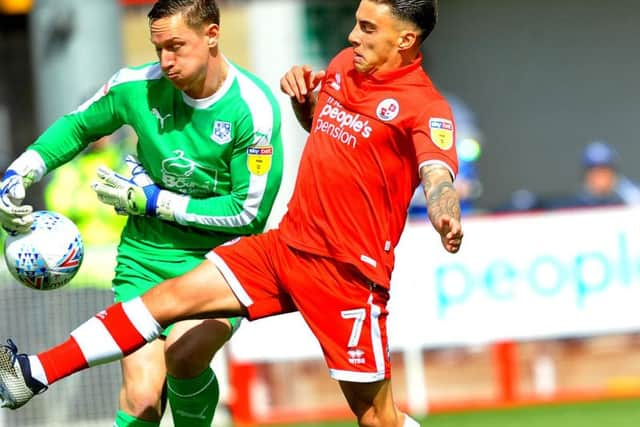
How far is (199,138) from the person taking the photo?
667 centimetres

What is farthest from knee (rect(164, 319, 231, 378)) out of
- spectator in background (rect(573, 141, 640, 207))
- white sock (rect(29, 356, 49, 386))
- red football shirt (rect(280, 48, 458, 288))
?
spectator in background (rect(573, 141, 640, 207))

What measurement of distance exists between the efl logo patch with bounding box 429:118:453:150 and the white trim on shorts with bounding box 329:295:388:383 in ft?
2.60

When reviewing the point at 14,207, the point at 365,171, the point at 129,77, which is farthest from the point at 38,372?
the point at 365,171

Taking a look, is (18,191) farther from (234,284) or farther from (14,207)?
(234,284)

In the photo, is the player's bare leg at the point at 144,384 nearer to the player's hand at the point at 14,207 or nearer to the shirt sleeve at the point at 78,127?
the player's hand at the point at 14,207

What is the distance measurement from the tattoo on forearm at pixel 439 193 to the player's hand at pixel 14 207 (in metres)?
1.85

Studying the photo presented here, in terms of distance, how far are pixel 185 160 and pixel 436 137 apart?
134cm

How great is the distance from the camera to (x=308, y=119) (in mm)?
6852

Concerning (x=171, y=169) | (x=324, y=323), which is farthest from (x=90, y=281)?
(x=324, y=323)

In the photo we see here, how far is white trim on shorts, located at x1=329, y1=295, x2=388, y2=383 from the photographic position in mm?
6242

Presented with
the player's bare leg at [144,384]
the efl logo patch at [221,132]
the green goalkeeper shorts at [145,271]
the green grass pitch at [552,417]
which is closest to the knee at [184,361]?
the player's bare leg at [144,384]

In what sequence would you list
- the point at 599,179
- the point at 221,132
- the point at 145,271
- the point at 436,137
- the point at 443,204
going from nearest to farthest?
the point at 443,204 → the point at 436,137 → the point at 221,132 → the point at 145,271 → the point at 599,179

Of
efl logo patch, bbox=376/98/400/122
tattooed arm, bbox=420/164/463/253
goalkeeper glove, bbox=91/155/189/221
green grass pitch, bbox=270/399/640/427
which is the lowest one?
green grass pitch, bbox=270/399/640/427

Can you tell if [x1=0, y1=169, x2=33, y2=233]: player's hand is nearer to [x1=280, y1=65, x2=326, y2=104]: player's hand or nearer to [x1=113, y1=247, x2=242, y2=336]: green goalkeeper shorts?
[x1=113, y1=247, x2=242, y2=336]: green goalkeeper shorts
